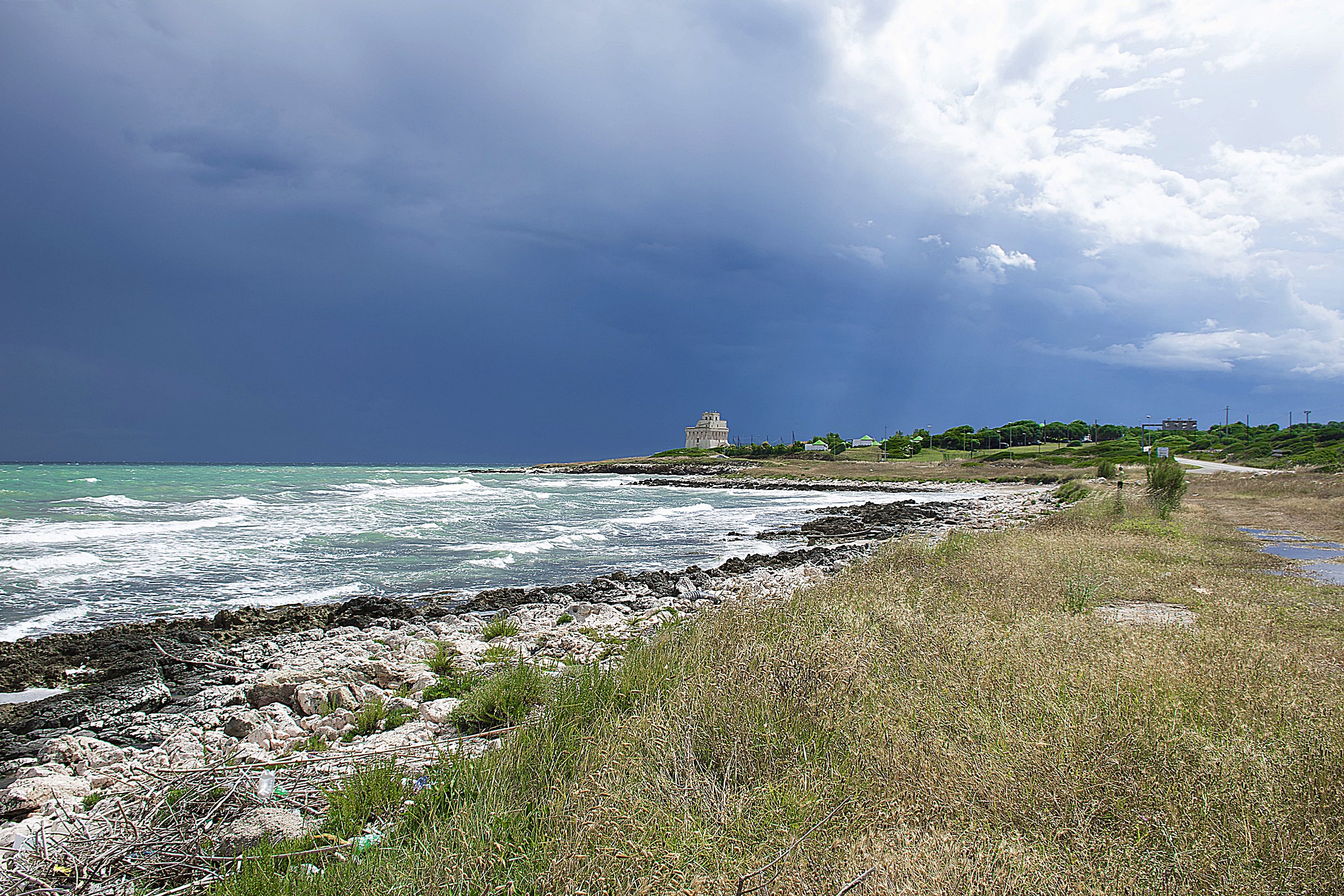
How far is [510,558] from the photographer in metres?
18.4

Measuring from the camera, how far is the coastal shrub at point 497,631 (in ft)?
31.8

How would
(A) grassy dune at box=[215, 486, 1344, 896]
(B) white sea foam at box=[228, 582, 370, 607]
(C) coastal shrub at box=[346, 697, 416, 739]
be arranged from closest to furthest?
(A) grassy dune at box=[215, 486, 1344, 896]
(C) coastal shrub at box=[346, 697, 416, 739]
(B) white sea foam at box=[228, 582, 370, 607]

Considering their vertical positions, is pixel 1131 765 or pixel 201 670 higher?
pixel 1131 765

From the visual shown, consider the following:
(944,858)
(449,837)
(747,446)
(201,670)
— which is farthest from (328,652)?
(747,446)

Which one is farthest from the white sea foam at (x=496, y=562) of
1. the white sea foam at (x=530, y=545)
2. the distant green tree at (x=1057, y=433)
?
the distant green tree at (x=1057, y=433)

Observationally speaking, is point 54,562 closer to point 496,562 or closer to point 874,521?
point 496,562

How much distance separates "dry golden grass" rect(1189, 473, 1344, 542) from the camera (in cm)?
1920

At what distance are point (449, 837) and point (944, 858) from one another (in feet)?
7.46

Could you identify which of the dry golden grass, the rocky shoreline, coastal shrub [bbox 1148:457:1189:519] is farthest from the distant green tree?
the rocky shoreline

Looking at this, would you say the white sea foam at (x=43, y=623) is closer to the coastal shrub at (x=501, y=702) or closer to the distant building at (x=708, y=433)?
the coastal shrub at (x=501, y=702)

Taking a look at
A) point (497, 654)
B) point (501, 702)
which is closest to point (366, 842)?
point (501, 702)

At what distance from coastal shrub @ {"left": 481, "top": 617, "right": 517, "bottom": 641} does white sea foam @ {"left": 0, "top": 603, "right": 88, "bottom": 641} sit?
7090mm

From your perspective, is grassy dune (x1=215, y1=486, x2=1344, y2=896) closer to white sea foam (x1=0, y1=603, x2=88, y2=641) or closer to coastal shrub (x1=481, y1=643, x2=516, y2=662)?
coastal shrub (x1=481, y1=643, x2=516, y2=662)

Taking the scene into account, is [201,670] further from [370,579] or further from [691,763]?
[691,763]
